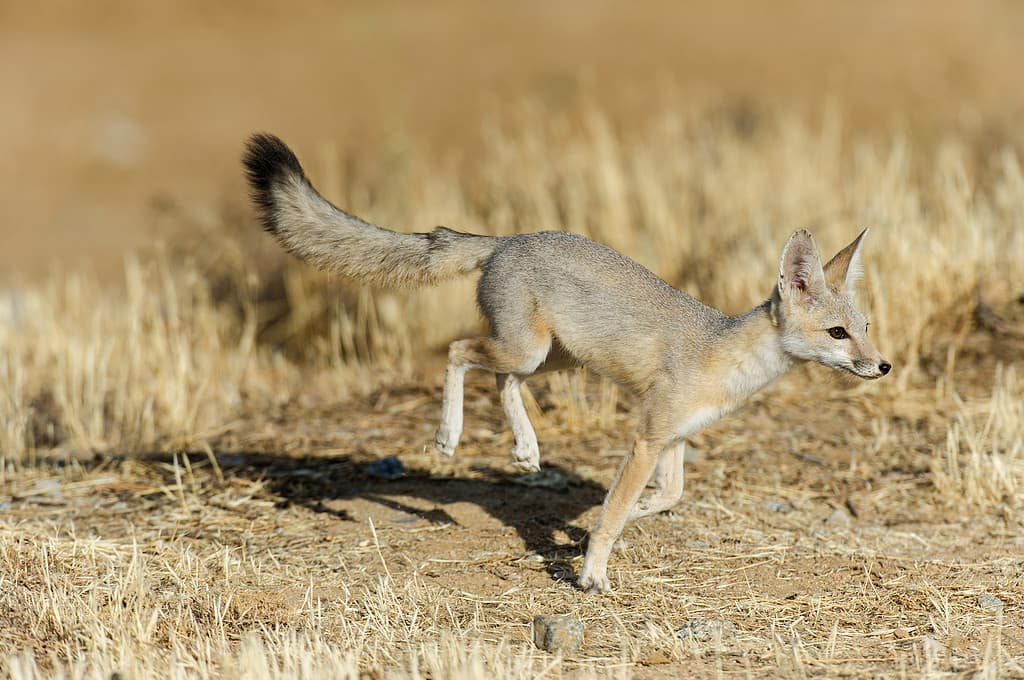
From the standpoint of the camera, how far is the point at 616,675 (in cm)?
442

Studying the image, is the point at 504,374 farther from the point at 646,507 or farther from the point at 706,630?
the point at 706,630

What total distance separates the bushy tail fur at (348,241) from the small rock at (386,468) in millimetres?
1306

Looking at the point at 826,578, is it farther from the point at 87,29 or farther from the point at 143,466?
the point at 87,29

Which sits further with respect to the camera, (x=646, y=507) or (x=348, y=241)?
(x=348, y=241)

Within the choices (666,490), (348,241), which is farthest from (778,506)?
(348,241)

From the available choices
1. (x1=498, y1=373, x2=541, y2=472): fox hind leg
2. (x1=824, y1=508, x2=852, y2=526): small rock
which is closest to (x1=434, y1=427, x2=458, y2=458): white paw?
(x1=498, y1=373, x2=541, y2=472): fox hind leg

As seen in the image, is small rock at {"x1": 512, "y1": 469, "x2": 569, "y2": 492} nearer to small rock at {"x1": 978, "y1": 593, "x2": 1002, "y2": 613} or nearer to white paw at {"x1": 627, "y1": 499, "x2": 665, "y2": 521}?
white paw at {"x1": 627, "y1": 499, "x2": 665, "y2": 521}

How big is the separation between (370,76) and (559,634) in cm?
1555

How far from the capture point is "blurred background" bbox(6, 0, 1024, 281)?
1486 cm

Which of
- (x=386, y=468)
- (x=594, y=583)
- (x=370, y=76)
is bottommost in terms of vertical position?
(x=594, y=583)

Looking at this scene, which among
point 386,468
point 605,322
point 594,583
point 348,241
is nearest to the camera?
point 594,583

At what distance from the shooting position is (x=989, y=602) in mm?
5211

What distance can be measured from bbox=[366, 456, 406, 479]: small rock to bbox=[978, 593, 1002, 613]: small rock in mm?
3135

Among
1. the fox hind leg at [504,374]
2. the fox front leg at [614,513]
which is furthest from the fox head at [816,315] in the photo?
the fox hind leg at [504,374]
